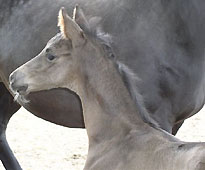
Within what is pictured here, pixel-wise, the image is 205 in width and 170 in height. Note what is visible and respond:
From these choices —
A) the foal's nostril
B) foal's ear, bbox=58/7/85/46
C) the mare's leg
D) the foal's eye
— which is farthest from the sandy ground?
foal's ear, bbox=58/7/85/46

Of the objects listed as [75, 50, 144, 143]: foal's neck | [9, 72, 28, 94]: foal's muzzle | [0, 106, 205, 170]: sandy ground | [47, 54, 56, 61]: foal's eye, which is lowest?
[0, 106, 205, 170]: sandy ground

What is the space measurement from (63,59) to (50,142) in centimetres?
361

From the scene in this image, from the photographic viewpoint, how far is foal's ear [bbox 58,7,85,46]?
4.51m

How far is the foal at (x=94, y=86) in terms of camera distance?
4477mm

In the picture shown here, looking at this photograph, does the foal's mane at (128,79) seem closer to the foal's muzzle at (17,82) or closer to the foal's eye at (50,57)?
the foal's eye at (50,57)

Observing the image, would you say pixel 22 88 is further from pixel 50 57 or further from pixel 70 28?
pixel 70 28

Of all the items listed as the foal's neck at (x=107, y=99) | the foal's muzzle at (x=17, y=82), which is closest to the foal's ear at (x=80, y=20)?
the foal's neck at (x=107, y=99)

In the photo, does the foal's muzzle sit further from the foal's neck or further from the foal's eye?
the foal's neck

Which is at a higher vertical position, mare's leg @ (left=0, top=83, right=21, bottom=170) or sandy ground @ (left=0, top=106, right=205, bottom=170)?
mare's leg @ (left=0, top=83, right=21, bottom=170)

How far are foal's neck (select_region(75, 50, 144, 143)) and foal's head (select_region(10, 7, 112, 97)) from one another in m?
0.05

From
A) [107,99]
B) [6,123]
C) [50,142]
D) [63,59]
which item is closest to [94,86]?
[107,99]

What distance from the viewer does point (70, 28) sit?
454cm

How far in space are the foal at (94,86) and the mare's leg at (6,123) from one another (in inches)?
71.8

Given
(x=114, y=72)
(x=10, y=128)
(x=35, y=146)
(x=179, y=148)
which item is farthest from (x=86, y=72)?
(x=10, y=128)
